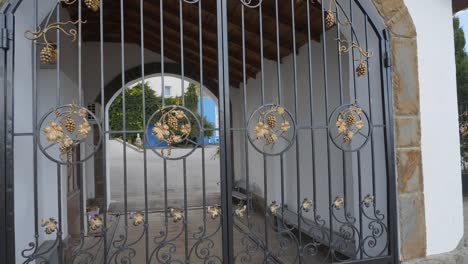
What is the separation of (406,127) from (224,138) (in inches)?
41.8

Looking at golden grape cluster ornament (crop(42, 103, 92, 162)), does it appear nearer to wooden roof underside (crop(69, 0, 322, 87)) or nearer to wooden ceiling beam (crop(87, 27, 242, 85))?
wooden roof underside (crop(69, 0, 322, 87))

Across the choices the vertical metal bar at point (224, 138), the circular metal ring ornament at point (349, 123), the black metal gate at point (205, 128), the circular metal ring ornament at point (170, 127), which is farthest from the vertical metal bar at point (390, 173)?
the circular metal ring ornament at point (170, 127)

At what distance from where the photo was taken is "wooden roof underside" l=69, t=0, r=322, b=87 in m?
3.73

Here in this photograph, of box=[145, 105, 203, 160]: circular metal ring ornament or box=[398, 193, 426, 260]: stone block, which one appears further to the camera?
box=[398, 193, 426, 260]: stone block

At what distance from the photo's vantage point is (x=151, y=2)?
14.2 ft

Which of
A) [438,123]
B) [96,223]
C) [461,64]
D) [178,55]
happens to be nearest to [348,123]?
[438,123]

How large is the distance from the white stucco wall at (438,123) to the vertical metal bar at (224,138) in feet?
3.72

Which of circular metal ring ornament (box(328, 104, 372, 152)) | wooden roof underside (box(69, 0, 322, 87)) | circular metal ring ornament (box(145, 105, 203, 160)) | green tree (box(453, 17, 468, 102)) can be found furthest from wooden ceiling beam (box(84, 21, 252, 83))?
circular metal ring ornament (box(145, 105, 203, 160))

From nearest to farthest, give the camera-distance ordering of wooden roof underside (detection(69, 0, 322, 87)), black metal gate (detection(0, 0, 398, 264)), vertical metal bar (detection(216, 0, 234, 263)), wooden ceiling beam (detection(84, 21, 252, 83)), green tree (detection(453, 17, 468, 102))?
black metal gate (detection(0, 0, 398, 264)) < vertical metal bar (detection(216, 0, 234, 263)) < wooden roof underside (detection(69, 0, 322, 87)) < wooden ceiling beam (detection(84, 21, 252, 83)) < green tree (detection(453, 17, 468, 102))

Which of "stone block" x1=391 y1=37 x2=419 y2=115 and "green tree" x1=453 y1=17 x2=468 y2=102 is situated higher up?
"green tree" x1=453 y1=17 x2=468 y2=102

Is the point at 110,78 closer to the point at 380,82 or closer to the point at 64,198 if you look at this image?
the point at 64,198

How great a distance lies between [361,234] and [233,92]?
558 cm

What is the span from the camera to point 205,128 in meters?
1.91

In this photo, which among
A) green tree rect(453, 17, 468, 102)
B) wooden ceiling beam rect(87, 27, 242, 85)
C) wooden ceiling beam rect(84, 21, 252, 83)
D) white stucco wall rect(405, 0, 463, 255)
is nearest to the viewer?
white stucco wall rect(405, 0, 463, 255)
